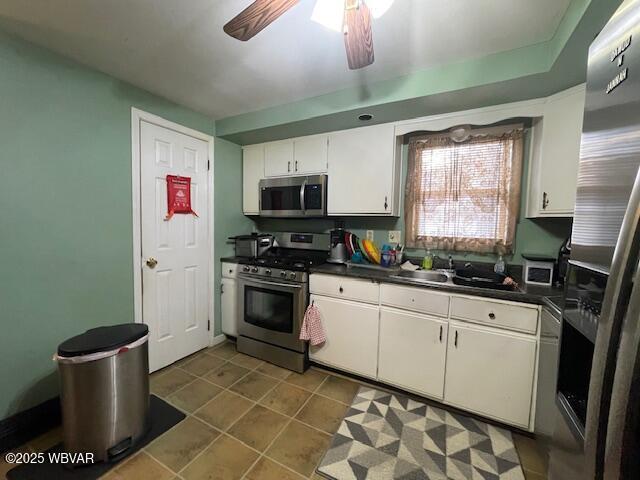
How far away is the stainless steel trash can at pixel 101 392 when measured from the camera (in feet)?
4.33

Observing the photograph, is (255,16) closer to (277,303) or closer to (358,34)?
(358,34)

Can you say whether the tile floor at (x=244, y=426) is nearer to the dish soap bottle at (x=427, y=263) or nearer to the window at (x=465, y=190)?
the dish soap bottle at (x=427, y=263)

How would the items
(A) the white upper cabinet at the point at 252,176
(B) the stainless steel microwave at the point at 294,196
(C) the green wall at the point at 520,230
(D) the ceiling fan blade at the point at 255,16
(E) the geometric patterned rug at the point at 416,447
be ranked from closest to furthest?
(D) the ceiling fan blade at the point at 255,16 → (E) the geometric patterned rug at the point at 416,447 → (C) the green wall at the point at 520,230 → (B) the stainless steel microwave at the point at 294,196 → (A) the white upper cabinet at the point at 252,176

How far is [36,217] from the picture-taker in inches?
60.4

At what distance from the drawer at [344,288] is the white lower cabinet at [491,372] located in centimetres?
57

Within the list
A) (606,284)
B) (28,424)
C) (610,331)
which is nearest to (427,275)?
(606,284)

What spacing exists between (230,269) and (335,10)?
2289 millimetres

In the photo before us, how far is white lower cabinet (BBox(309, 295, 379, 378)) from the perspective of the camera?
6.54ft

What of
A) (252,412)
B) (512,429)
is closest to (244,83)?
(252,412)

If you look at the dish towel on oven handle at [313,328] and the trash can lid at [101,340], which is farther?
the dish towel on oven handle at [313,328]

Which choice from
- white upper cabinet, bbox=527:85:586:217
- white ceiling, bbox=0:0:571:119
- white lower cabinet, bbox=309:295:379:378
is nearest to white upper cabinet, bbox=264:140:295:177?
white ceiling, bbox=0:0:571:119

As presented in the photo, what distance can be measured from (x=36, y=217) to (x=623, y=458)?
8.27ft

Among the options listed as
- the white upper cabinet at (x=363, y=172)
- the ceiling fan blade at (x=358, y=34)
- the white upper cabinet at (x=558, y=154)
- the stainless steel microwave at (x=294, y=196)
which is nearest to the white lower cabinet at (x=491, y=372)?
the white upper cabinet at (x=558, y=154)

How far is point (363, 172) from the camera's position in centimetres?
227
